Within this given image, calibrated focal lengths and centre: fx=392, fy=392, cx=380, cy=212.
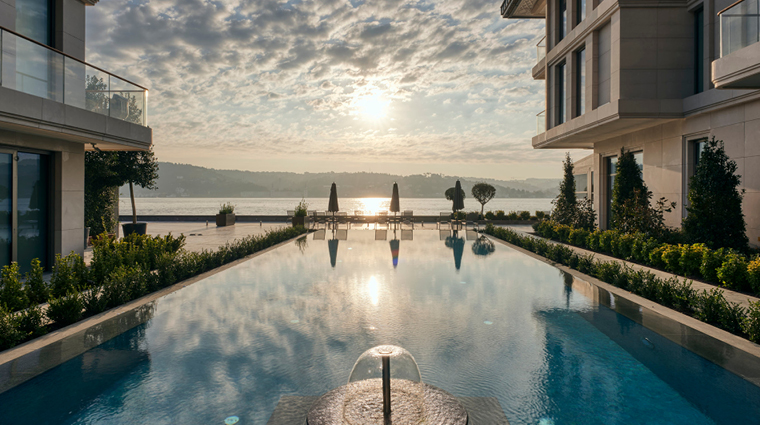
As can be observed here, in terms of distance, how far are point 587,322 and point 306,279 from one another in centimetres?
596

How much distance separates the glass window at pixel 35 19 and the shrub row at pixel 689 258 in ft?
52.8

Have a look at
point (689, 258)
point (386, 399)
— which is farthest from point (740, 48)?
point (386, 399)

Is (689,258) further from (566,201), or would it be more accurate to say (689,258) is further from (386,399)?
(566,201)

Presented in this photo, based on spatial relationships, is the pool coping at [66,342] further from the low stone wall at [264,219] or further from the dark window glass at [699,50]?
the low stone wall at [264,219]

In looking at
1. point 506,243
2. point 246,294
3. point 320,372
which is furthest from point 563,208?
point 320,372

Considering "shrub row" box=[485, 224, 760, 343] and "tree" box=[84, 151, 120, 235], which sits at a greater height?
"tree" box=[84, 151, 120, 235]

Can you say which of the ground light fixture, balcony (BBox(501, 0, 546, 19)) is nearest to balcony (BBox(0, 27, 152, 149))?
the ground light fixture

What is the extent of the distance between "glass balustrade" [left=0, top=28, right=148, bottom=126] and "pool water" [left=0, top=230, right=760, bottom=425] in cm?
517

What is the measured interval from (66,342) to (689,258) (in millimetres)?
11693

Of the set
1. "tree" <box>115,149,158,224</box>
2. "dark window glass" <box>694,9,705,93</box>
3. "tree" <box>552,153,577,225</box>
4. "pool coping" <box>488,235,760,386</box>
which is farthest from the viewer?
"tree" <box>552,153,577,225</box>

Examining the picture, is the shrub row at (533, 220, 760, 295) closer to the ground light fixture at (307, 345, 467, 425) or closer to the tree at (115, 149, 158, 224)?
the ground light fixture at (307, 345, 467, 425)

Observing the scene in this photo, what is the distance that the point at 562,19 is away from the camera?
18891 millimetres

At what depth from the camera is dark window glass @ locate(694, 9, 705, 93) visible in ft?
41.9

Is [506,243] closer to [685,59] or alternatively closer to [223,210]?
[685,59]
